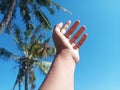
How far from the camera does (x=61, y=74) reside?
2105mm

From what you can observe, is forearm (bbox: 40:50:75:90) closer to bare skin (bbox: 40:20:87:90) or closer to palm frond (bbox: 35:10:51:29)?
bare skin (bbox: 40:20:87:90)

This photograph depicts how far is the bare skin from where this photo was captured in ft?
6.77

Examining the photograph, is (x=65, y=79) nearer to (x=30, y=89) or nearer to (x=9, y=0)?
(x=9, y=0)

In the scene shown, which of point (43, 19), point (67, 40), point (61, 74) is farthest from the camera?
point (43, 19)

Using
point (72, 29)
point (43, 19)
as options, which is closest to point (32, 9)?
point (43, 19)

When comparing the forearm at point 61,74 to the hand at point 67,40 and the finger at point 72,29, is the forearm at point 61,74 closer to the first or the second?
the hand at point 67,40

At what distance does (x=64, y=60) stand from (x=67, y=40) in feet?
0.65

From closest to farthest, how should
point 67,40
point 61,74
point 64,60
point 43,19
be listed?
point 61,74, point 64,60, point 67,40, point 43,19

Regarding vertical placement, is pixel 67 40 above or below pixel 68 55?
above

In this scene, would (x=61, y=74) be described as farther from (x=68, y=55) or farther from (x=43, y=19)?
(x=43, y=19)

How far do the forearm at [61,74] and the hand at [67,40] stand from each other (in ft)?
0.20

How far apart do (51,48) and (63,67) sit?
79.9 feet

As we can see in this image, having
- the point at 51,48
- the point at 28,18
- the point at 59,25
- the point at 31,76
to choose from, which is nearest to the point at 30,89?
the point at 31,76

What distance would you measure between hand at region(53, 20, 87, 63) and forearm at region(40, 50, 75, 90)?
0.06m
